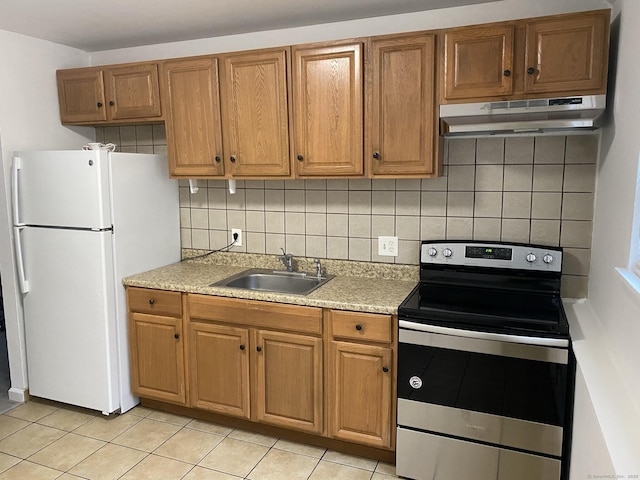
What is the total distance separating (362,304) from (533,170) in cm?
109

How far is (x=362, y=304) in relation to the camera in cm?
229

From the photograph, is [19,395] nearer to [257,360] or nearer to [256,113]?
[257,360]

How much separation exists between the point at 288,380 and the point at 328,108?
140 cm

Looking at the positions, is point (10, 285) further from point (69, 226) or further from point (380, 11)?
point (380, 11)

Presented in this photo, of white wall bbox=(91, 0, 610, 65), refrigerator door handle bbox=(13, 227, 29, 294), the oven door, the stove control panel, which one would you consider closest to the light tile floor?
the oven door

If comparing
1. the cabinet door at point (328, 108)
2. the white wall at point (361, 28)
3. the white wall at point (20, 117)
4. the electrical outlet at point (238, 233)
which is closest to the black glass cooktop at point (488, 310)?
the cabinet door at point (328, 108)

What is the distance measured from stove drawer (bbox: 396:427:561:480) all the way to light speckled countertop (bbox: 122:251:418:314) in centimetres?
61

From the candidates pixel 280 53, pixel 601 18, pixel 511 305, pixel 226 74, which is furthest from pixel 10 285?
pixel 601 18

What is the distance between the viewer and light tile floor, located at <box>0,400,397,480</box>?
2369mm

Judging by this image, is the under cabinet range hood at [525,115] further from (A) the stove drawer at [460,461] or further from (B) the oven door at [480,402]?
(A) the stove drawer at [460,461]

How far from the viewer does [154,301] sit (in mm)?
2773

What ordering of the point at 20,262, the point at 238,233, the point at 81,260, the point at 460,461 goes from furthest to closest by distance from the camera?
the point at 238,233, the point at 20,262, the point at 81,260, the point at 460,461

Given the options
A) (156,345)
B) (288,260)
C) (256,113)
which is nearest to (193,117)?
(256,113)

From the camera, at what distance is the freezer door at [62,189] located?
265cm
